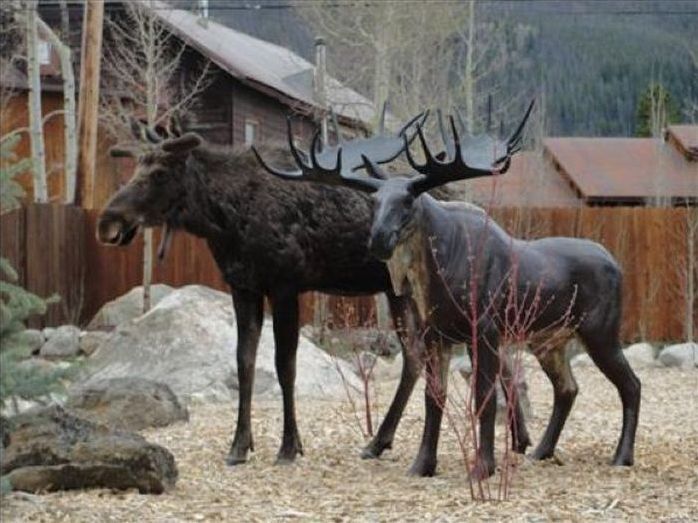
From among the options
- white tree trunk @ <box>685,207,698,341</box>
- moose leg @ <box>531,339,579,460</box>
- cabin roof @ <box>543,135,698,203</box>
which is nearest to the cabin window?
cabin roof @ <box>543,135,698,203</box>

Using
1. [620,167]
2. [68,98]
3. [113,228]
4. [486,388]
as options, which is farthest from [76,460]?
[620,167]

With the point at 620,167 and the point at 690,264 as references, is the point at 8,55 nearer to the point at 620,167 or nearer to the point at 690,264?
the point at 620,167

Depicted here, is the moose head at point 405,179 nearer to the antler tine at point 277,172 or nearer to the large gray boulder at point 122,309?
the antler tine at point 277,172

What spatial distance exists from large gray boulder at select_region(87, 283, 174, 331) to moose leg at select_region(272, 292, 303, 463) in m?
11.4

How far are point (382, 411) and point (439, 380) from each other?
12.6ft

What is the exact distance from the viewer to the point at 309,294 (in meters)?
19.8

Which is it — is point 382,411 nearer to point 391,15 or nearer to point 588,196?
point 391,15

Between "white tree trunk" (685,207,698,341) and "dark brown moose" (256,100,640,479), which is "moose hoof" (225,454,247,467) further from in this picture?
"white tree trunk" (685,207,698,341)

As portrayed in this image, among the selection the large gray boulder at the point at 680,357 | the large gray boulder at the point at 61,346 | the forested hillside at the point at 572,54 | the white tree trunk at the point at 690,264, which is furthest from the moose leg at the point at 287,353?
the forested hillside at the point at 572,54

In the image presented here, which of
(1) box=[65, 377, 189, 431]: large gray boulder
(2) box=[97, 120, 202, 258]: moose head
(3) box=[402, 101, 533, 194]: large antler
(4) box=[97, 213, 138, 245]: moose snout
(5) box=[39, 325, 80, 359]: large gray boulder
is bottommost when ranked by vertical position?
(5) box=[39, 325, 80, 359]: large gray boulder

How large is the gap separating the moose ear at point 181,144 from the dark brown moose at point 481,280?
75 centimetres

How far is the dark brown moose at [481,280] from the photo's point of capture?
7.26 metres

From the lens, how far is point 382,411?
37.1 ft

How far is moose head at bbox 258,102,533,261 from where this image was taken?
710cm
